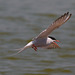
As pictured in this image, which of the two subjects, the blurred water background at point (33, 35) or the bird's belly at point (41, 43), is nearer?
the bird's belly at point (41, 43)

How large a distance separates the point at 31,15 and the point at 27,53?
463 centimetres

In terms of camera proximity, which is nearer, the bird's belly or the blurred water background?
the bird's belly

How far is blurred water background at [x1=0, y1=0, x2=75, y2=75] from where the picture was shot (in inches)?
414

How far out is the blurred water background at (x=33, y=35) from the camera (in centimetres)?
1052

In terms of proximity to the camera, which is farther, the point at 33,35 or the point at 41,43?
the point at 33,35

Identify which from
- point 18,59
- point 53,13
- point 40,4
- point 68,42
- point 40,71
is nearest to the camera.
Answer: point 40,71

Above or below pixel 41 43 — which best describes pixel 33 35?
above

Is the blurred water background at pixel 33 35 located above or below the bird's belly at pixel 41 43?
above

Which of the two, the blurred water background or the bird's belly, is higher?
the blurred water background

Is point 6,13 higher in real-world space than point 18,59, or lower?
higher

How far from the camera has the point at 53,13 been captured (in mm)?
15633

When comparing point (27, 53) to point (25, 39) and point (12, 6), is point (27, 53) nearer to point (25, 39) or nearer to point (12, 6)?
point (25, 39)

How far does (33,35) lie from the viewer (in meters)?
13.3

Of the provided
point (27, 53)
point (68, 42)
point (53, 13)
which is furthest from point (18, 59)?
point (53, 13)
